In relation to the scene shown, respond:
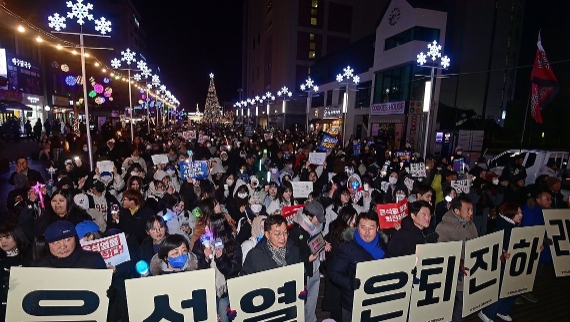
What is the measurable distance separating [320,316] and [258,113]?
239 ft

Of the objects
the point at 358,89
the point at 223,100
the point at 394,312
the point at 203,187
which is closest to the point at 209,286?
the point at 394,312

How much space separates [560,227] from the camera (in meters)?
5.52

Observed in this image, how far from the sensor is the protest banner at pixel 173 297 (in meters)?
3.24

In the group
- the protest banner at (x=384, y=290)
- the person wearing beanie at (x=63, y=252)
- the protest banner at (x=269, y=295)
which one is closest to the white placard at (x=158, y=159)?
the person wearing beanie at (x=63, y=252)

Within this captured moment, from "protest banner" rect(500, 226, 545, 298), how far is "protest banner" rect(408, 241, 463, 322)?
3.73 ft

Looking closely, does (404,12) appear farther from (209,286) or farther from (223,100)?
(223,100)

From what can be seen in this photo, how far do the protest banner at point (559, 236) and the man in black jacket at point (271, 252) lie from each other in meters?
4.51

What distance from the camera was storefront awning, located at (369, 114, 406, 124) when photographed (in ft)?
85.5

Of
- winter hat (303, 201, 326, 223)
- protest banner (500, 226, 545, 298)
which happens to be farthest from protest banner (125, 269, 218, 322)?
protest banner (500, 226, 545, 298)

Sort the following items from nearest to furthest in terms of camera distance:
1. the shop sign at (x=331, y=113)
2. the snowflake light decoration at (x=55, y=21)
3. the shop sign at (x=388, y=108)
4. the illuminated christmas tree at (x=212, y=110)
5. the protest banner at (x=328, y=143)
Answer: the snowflake light decoration at (x=55, y=21)
the protest banner at (x=328, y=143)
the shop sign at (x=388, y=108)
the shop sign at (x=331, y=113)
the illuminated christmas tree at (x=212, y=110)

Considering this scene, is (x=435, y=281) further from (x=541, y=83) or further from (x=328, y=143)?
(x=541, y=83)

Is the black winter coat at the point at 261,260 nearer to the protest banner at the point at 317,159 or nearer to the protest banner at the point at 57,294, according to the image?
the protest banner at the point at 57,294

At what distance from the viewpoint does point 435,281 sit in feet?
13.9

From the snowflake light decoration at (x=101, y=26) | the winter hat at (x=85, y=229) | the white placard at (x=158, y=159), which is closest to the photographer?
the winter hat at (x=85, y=229)
